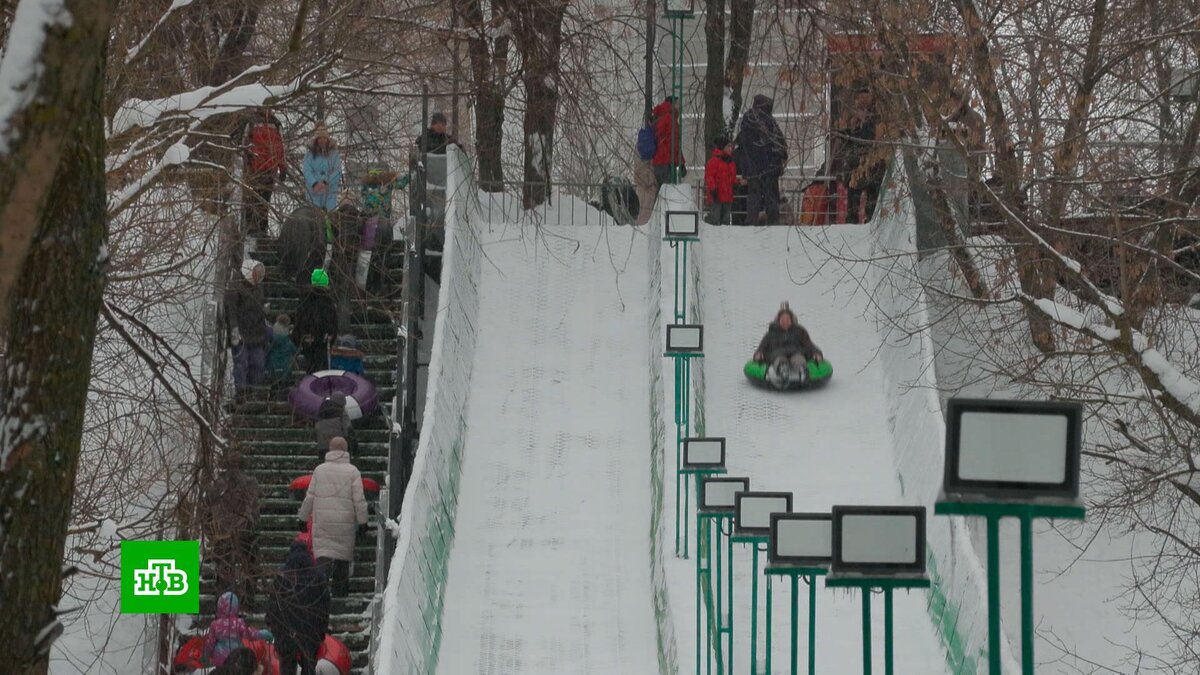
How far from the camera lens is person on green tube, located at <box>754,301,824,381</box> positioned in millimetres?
17547

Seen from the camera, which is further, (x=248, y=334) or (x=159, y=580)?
(x=248, y=334)

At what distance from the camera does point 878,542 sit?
199 inches

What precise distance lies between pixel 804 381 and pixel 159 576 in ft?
27.1

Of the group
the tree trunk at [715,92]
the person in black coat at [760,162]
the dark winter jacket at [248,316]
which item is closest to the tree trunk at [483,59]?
the dark winter jacket at [248,316]

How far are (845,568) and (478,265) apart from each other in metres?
14.9

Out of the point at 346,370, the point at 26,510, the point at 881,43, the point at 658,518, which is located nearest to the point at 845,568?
the point at 26,510

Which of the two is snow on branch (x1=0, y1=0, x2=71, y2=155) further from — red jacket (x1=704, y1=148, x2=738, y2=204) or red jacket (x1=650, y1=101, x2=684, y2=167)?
red jacket (x1=704, y1=148, x2=738, y2=204)

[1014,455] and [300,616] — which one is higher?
[1014,455]

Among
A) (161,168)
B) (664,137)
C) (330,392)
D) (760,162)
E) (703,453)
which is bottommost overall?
(703,453)

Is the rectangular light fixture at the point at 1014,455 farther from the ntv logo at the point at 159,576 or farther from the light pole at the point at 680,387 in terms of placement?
the light pole at the point at 680,387

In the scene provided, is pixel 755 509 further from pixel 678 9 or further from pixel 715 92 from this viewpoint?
pixel 715 92

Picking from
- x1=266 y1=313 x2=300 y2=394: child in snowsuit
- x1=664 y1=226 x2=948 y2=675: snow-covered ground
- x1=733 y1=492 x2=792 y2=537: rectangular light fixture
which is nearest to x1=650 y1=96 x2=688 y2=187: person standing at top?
x1=664 y1=226 x2=948 y2=675: snow-covered ground

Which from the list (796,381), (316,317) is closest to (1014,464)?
(316,317)

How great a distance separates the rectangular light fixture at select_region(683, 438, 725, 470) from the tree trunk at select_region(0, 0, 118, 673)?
7.92 m
